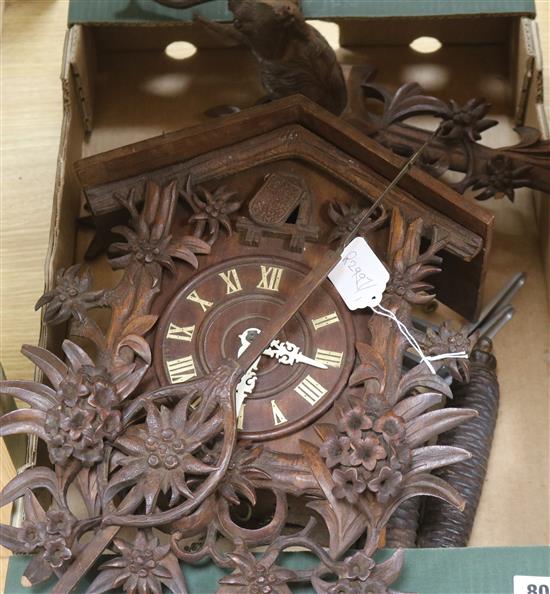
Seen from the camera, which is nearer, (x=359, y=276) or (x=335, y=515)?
(x=335, y=515)

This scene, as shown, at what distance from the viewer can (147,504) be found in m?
1.94

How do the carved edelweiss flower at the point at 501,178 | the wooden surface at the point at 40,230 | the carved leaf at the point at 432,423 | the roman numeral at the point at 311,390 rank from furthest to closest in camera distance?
the carved edelweiss flower at the point at 501,178 → the wooden surface at the point at 40,230 → the roman numeral at the point at 311,390 → the carved leaf at the point at 432,423

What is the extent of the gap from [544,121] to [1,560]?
131 cm

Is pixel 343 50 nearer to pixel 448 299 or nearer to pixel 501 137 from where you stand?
pixel 501 137

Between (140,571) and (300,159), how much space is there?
0.79 m

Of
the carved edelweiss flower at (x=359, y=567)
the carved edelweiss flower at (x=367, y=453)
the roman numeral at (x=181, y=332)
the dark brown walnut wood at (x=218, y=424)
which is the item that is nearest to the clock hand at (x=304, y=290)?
the dark brown walnut wood at (x=218, y=424)

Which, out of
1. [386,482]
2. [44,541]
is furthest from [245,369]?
[44,541]

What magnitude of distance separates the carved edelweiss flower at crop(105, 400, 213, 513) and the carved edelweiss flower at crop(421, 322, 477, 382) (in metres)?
0.40

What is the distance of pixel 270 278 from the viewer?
223 centimetres

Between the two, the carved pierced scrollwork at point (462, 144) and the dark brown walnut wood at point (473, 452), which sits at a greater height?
the carved pierced scrollwork at point (462, 144)

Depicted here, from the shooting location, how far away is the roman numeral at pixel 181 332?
2.17 m

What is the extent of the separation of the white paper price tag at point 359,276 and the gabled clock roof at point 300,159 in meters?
0.11

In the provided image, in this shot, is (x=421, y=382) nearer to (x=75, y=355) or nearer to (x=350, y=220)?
(x=350, y=220)

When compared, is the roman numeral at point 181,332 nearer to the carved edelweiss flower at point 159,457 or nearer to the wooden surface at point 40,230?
the carved edelweiss flower at point 159,457
